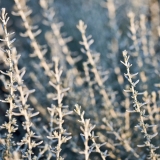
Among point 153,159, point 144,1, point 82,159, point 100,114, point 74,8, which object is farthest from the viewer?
point 74,8

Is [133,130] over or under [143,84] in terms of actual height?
under

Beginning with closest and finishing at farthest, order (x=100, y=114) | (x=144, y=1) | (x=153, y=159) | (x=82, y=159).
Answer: (x=153, y=159), (x=82, y=159), (x=100, y=114), (x=144, y=1)

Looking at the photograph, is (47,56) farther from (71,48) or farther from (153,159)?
(153,159)

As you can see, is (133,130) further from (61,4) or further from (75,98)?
(61,4)

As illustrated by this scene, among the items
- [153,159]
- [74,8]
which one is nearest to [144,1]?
[74,8]

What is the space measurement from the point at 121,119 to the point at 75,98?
0.28 meters

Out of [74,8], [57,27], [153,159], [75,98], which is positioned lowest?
[153,159]

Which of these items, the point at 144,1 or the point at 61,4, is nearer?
the point at 144,1

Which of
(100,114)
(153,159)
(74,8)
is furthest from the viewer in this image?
(74,8)

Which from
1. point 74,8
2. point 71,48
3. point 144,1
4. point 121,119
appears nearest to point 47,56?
point 71,48

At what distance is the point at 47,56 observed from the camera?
267cm

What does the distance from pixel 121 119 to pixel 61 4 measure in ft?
4.78

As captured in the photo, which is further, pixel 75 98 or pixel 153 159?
pixel 75 98

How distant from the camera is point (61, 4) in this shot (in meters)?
2.91
